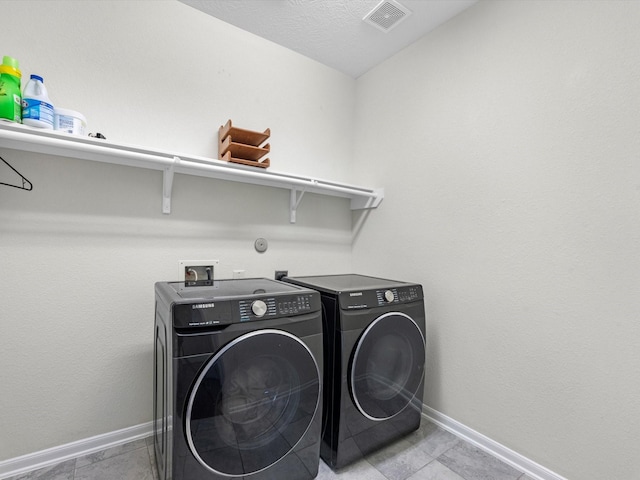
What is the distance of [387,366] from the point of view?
4.92 ft

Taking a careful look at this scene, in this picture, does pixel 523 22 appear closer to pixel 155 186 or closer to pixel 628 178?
pixel 628 178

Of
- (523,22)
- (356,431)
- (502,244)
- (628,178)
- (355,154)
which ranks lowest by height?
(356,431)

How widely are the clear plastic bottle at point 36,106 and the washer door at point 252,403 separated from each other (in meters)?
1.14

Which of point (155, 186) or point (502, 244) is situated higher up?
point (155, 186)

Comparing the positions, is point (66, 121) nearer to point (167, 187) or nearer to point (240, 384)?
point (167, 187)

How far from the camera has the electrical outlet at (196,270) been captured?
1695 mm

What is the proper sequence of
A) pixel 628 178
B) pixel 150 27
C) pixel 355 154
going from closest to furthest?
1. pixel 628 178
2. pixel 150 27
3. pixel 355 154

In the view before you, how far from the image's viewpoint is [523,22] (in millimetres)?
1446

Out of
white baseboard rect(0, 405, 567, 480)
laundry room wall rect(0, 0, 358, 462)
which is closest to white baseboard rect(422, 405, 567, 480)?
white baseboard rect(0, 405, 567, 480)

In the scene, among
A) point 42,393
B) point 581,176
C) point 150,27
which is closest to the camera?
point 581,176

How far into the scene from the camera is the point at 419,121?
6.30 ft

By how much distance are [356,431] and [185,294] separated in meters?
1.00

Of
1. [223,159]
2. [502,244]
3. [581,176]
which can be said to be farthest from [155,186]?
[581,176]

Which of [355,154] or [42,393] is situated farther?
[355,154]
